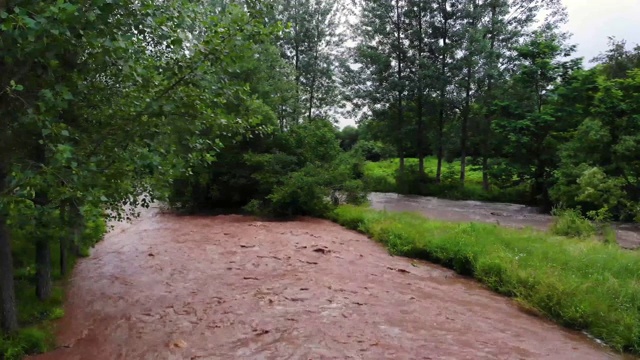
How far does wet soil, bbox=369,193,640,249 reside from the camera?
14531mm

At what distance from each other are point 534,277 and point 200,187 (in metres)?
13.7

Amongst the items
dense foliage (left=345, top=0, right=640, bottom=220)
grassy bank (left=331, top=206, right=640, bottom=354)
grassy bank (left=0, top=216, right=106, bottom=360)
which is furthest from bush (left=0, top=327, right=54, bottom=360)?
dense foliage (left=345, top=0, right=640, bottom=220)

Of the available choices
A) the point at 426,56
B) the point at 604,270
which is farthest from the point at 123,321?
the point at 426,56

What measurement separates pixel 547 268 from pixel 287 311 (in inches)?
192

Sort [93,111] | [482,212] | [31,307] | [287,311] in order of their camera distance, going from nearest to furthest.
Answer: [93,111] < [31,307] < [287,311] < [482,212]

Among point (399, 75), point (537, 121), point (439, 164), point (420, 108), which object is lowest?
point (439, 164)

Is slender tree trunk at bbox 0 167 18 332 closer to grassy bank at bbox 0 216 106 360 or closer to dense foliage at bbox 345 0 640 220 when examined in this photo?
grassy bank at bbox 0 216 106 360

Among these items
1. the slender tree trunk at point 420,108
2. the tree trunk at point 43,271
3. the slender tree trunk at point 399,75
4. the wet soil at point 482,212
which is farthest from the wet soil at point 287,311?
the slender tree trunk at point 399,75

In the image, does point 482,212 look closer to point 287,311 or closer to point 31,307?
point 287,311

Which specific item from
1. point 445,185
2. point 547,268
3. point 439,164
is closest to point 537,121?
point 445,185

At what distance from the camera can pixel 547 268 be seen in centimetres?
870

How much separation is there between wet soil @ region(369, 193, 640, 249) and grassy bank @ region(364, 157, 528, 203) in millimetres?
1125

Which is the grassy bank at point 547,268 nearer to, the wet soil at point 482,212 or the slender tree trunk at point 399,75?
the wet soil at point 482,212

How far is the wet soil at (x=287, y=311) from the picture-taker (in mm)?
6098
